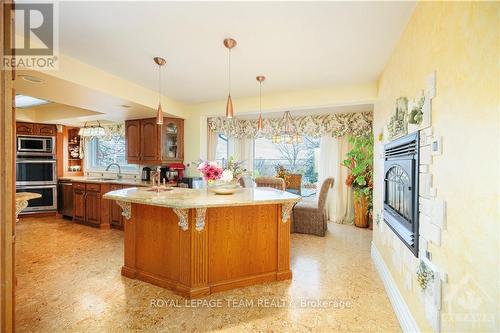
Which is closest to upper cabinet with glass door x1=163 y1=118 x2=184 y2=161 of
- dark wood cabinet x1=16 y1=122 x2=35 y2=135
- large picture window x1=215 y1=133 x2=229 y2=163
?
large picture window x1=215 y1=133 x2=229 y2=163

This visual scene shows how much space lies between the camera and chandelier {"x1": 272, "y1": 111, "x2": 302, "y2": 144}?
175 inches

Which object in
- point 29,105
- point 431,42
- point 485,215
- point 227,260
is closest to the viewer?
point 485,215

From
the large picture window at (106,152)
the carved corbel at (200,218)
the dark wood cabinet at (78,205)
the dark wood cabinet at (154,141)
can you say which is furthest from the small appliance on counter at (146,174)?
the carved corbel at (200,218)

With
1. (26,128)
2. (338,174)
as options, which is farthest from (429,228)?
(26,128)

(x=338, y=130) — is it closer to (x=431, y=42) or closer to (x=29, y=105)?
(x=431, y=42)

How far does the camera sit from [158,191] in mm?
2635

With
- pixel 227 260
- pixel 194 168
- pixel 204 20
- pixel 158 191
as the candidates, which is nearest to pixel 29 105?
pixel 194 168

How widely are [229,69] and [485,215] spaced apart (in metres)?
2.65

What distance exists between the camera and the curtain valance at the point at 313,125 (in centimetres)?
444

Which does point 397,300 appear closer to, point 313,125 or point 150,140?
point 313,125

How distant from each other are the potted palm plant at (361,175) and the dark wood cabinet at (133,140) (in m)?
4.05

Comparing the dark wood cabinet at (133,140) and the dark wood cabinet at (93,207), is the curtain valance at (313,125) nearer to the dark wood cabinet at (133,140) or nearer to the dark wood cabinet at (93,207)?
the dark wood cabinet at (133,140)

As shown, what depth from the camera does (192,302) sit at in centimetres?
212

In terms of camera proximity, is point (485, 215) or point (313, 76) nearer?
point (485, 215)
